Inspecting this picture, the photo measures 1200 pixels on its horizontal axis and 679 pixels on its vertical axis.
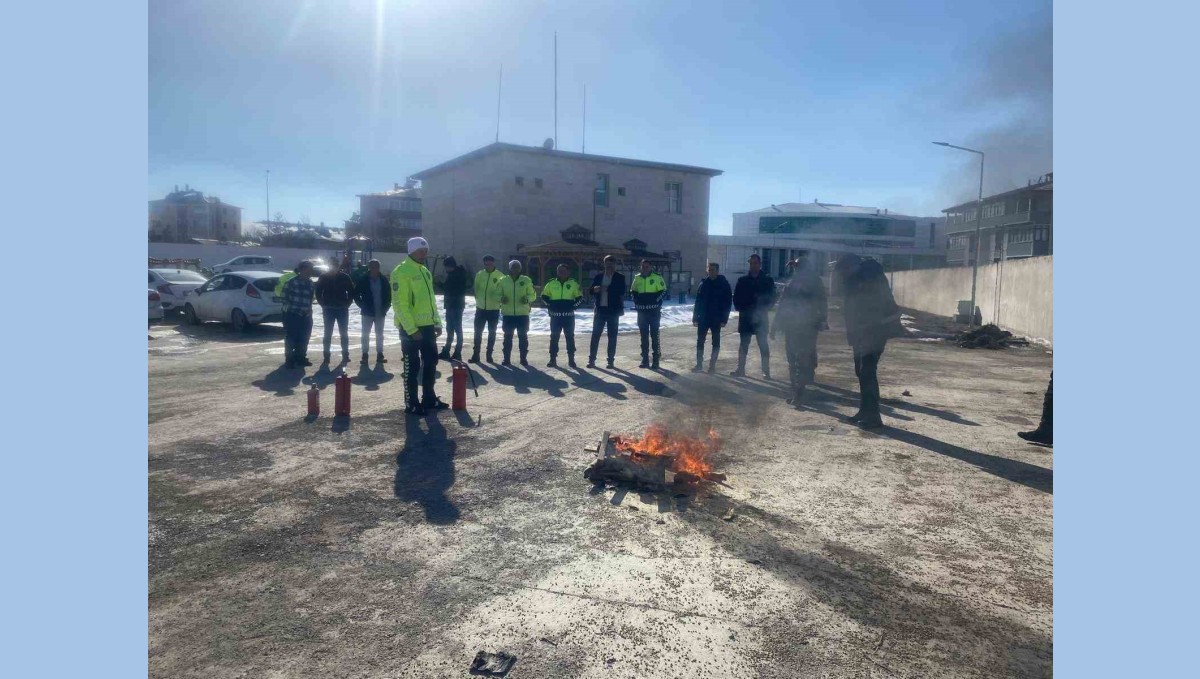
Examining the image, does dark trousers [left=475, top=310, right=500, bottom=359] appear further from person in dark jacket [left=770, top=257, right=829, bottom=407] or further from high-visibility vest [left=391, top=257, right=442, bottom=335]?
person in dark jacket [left=770, top=257, right=829, bottom=407]

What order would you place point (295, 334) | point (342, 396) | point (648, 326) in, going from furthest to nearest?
1. point (648, 326)
2. point (295, 334)
3. point (342, 396)

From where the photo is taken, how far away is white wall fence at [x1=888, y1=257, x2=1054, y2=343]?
683 inches

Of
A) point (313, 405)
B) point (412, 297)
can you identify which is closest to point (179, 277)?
point (313, 405)

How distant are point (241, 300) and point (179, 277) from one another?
5.45m

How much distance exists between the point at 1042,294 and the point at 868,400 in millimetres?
13347

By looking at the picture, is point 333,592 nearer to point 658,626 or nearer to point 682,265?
point 658,626

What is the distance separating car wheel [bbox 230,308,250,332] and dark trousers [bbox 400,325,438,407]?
33.7ft

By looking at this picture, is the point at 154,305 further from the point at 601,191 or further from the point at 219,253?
the point at 219,253

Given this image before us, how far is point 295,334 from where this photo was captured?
1132 cm

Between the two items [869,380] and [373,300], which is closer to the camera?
[869,380]

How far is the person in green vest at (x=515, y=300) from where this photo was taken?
11586 millimetres

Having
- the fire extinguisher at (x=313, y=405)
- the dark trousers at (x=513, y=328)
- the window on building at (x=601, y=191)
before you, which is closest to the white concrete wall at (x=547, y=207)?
the window on building at (x=601, y=191)

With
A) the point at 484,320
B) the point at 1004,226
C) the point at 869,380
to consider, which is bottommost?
the point at 869,380

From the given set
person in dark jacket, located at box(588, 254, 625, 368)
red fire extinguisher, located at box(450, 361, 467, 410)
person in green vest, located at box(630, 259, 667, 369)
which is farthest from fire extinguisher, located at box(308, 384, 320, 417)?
person in green vest, located at box(630, 259, 667, 369)
